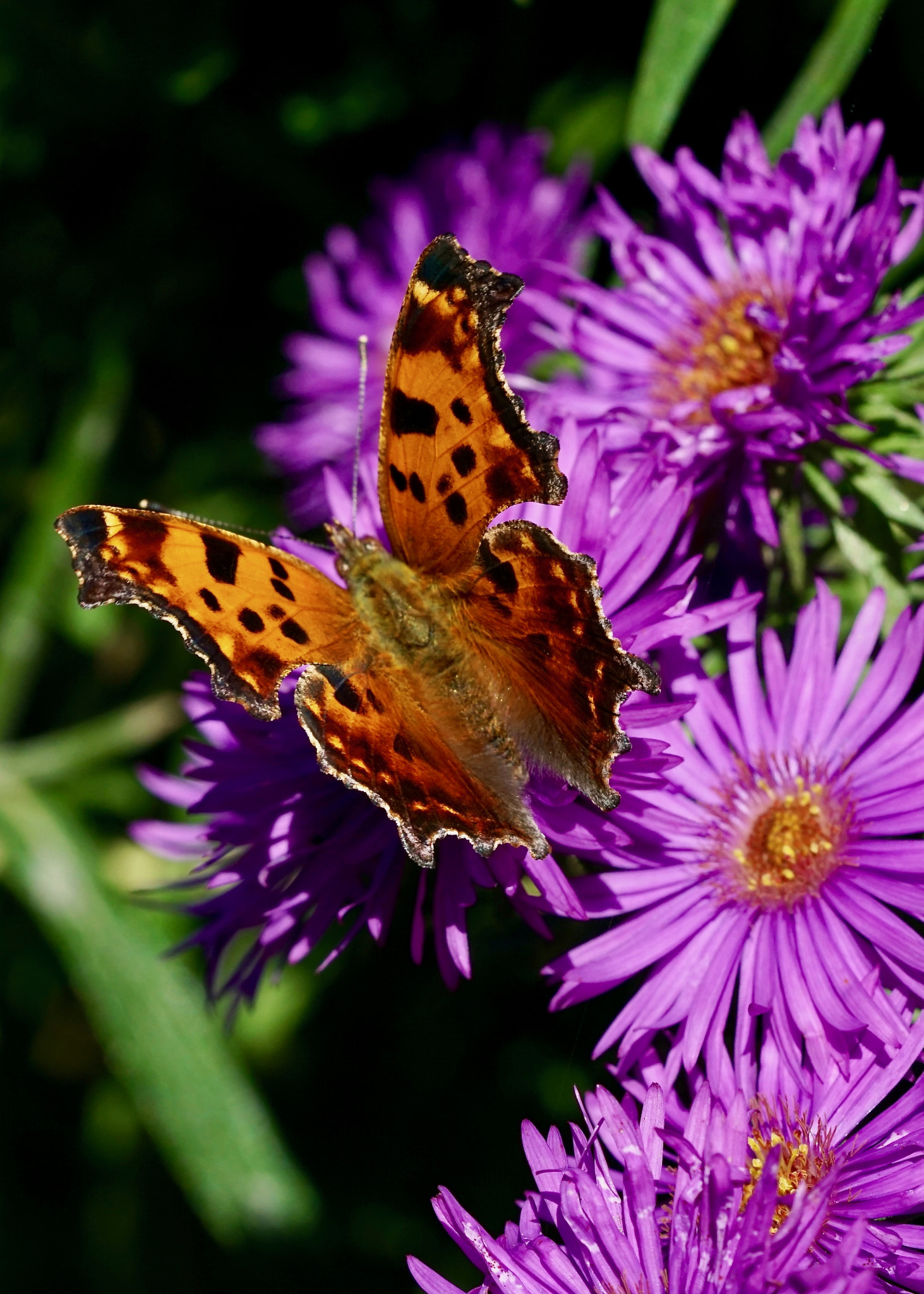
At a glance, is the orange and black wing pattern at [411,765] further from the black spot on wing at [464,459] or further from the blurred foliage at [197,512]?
the blurred foliage at [197,512]

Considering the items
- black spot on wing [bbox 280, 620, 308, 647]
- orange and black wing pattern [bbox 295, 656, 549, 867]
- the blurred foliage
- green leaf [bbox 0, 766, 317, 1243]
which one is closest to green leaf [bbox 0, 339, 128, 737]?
the blurred foliage

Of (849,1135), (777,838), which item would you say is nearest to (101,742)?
(777,838)

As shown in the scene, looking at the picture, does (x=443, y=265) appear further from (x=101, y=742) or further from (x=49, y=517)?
(x=101, y=742)

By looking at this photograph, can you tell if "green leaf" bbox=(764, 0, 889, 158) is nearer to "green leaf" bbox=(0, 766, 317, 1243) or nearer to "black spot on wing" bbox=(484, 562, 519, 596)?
"black spot on wing" bbox=(484, 562, 519, 596)

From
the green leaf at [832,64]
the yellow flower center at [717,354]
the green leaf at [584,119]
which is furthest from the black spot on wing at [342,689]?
the green leaf at [584,119]

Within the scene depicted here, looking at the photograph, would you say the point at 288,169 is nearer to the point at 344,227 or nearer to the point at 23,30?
the point at 344,227
